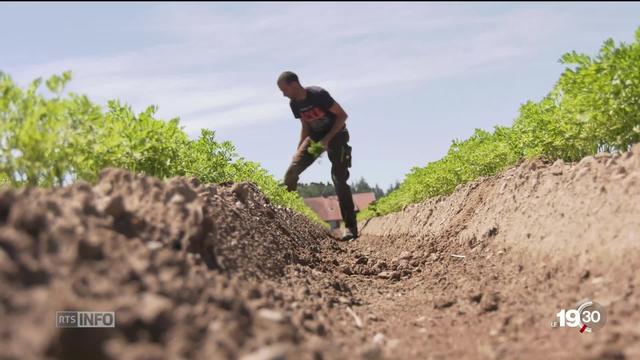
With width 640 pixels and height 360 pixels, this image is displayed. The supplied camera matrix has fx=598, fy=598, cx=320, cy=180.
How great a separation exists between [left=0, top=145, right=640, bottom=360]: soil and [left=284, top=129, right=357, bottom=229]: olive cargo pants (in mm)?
2078

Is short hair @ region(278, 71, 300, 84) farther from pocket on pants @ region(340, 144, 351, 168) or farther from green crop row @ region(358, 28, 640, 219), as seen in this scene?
green crop row @ region(358, 28, 640, 219)

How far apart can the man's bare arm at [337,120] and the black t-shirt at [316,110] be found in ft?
0.22

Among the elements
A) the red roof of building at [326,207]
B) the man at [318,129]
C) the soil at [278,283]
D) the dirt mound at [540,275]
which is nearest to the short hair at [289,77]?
the man at [318,129]

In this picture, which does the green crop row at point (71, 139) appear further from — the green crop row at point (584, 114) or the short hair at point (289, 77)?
the green crop row at point (584, 114)

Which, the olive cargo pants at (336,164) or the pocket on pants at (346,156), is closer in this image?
the olive cargo pants at (336,164)

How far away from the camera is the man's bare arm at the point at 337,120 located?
306 inches

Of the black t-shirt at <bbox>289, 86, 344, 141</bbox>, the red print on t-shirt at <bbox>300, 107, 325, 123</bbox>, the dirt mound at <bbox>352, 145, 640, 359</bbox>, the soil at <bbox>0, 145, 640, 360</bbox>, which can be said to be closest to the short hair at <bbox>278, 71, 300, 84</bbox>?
the black t-shirt at <bbox>289, 86, 344, 141</bbox>

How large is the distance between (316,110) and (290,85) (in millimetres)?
480

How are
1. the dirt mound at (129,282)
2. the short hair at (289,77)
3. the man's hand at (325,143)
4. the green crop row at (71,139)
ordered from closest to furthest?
the dirt mound at (129,282)
the green crop row at (71,139)
the short hair at (289,77)
the man's hand at (325,143)

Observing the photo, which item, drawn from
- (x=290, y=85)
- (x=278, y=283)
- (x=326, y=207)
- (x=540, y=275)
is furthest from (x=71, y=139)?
(x=326, y=207)

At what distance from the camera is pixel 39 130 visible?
147 inches

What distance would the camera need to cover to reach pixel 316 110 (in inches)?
307

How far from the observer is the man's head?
7.61 meters

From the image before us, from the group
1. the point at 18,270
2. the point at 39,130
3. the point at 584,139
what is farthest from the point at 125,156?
the point at 584,139
